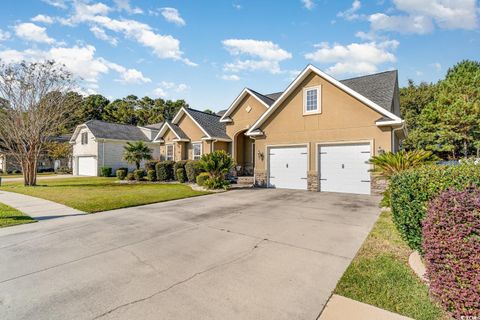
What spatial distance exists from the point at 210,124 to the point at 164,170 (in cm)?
561

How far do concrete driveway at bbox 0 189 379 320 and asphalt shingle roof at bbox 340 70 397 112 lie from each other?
26.5 ft

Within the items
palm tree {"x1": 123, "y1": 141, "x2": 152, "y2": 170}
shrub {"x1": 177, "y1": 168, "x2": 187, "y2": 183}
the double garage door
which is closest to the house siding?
the double garage door

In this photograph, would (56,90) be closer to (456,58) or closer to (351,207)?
(351,207)

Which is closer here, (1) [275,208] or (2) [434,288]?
(2) [434,288]

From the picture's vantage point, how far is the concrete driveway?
9.80ft

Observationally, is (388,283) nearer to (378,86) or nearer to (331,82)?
(331,82)

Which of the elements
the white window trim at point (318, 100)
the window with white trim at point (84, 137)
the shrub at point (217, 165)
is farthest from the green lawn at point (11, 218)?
the window with white trim at point (84, 137)

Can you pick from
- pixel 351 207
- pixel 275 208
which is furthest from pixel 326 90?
pixel 275 208

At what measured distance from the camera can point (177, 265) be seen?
4.15m

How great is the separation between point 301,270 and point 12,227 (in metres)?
7.97

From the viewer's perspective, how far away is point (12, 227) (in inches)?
264

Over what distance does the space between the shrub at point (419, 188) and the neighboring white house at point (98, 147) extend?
2604 cm

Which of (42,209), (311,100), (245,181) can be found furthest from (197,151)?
(42,209)

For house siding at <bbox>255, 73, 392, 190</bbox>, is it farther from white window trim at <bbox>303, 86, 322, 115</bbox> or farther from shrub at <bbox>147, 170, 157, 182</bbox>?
shrub at <bbox>147, 170, 157, 182</bbox>
